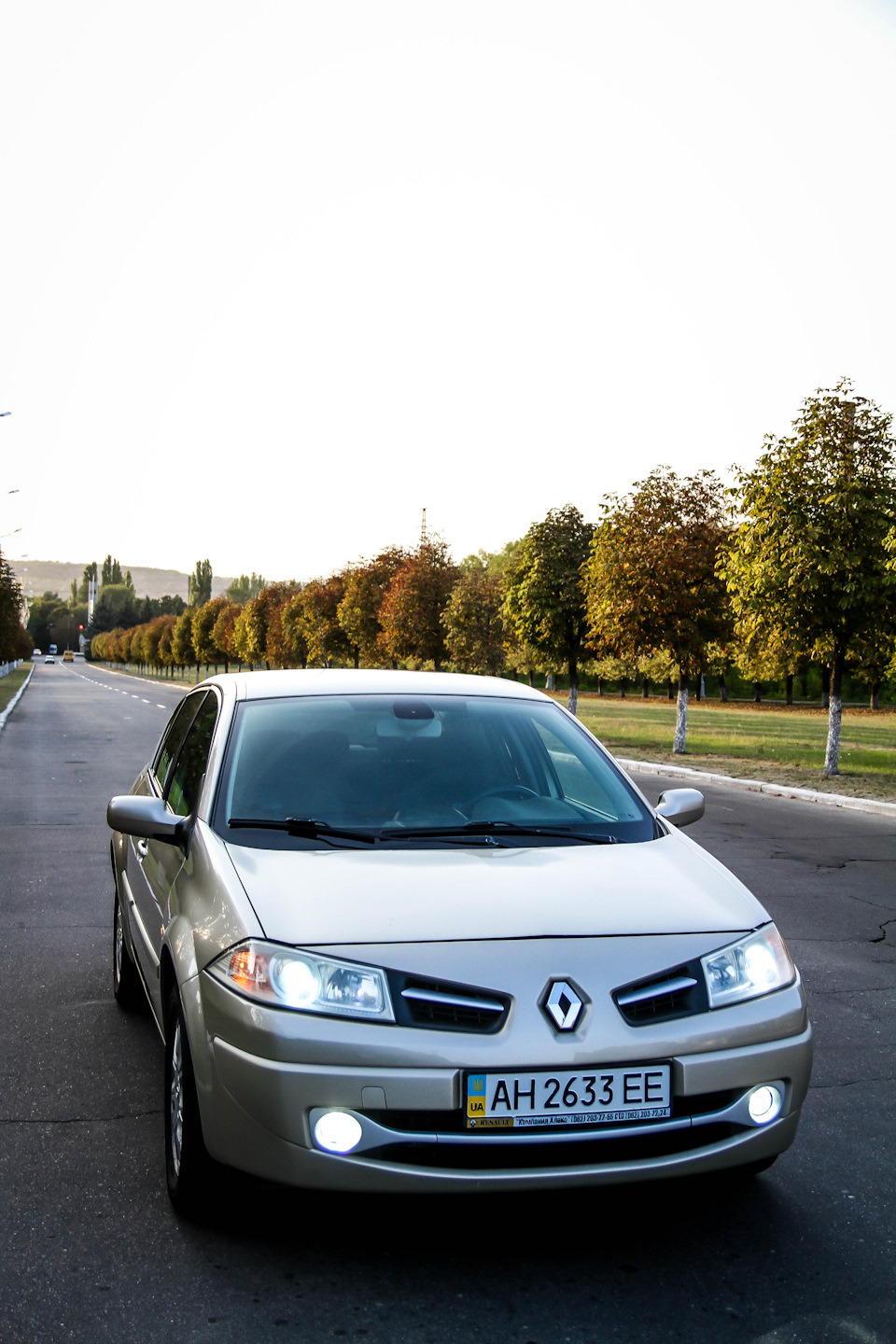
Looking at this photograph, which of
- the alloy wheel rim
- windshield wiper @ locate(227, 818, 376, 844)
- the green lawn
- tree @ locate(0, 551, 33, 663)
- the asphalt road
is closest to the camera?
the asphalt road

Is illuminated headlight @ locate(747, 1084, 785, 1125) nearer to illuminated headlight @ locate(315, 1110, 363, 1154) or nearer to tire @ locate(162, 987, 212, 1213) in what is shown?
illuminated headlight @ locate(315, 1110, 363, 1154)

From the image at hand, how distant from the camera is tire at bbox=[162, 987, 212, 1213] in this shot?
3189 millimetres

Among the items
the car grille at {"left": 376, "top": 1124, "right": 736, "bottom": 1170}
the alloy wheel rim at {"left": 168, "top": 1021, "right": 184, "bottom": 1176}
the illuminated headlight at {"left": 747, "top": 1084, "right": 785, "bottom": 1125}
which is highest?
the illuminated headlight at {"left": 747, "top": 1084, "right": 785, "bottom": 1125}

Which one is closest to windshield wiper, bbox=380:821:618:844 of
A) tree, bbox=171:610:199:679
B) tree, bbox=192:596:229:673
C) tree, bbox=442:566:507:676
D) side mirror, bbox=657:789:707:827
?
side mirror, bbox=657:789:707:827

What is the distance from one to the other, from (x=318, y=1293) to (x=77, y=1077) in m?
1.95

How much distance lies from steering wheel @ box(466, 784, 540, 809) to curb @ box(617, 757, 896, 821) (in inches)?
338

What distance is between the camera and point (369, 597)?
49750 mm

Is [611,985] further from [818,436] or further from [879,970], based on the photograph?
[818,436]

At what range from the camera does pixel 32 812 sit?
43.4ft

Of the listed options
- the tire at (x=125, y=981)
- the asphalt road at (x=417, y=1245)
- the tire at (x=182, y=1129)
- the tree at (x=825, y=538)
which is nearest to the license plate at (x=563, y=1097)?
the asphalt road at (x=417, y=1245)

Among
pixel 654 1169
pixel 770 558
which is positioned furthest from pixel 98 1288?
pixel 770 558

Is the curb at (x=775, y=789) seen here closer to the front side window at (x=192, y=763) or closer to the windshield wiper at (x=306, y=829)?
the front side window at (x=192, y=763)

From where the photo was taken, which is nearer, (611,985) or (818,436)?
(611,985)

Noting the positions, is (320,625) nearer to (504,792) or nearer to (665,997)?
(504,792)
